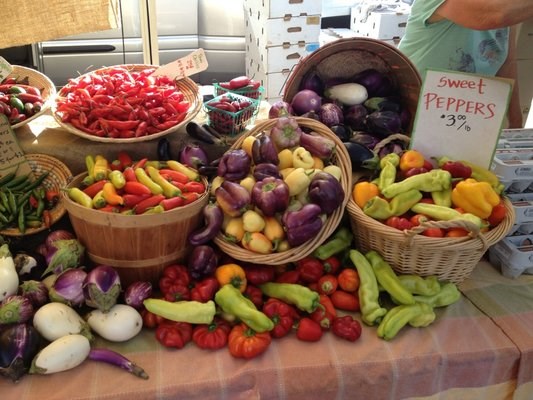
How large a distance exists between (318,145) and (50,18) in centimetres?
91

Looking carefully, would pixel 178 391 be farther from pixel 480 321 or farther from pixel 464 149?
pixel 464 149

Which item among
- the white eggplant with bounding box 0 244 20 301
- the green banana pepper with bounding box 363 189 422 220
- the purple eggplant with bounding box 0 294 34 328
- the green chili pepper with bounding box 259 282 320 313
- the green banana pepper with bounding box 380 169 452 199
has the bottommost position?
the green chili pepper with bounding box 259 282 320 313

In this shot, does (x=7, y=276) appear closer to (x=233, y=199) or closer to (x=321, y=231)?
(x=233, y=199)

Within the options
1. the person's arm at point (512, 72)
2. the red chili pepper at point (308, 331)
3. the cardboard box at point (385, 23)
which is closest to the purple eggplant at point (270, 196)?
the red chili pepper at point (308, 331)

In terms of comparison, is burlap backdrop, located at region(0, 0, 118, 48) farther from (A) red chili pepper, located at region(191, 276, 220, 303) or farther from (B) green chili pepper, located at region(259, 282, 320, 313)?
(B) green chili pepper, located at region(259, 282, 320, 313)

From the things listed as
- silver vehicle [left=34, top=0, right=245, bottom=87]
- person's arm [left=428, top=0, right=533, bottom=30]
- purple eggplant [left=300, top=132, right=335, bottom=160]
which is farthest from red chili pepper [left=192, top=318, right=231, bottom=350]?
silver vehicle [left=34, top=0, right=245, bottom=87]

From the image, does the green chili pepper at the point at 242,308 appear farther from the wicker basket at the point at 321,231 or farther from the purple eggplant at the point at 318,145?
the purple eggplant at the point at 318,145

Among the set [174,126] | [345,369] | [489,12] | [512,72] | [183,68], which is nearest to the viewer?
[345,369]

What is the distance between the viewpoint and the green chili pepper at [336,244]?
1.64 m

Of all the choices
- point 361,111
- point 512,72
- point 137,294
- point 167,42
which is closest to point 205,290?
point 137,294

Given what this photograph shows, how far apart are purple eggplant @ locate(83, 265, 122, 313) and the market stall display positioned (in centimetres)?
72

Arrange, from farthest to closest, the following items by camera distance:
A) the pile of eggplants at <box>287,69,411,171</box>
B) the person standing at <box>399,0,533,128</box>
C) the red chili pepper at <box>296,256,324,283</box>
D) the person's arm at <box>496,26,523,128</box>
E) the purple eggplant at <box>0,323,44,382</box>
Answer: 1. the person's arm at <box>496,26,523,128</box>
2. the person standing at <box>399,0,533,128</box>
3. the pile of eggplants at <box>287,69,411,171</box>
4. the red chili pepper at <box>296,256,324,283</box>
5. the purple eggplant at <box>0,323,44,382</box>

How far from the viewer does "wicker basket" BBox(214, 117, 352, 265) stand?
A: 1.50m

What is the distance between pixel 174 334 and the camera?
1.40 m
